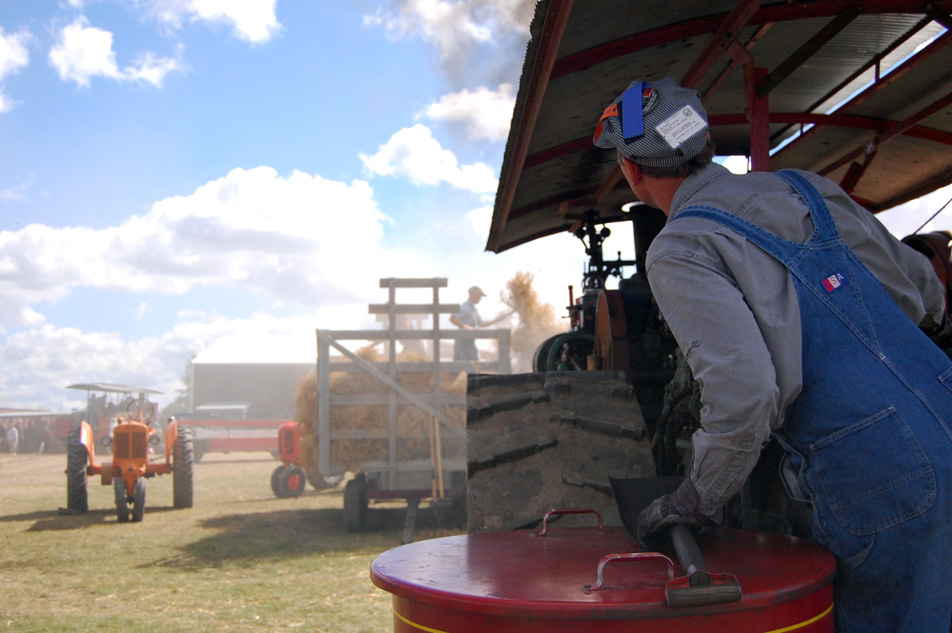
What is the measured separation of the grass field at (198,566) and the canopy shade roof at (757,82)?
2633mm

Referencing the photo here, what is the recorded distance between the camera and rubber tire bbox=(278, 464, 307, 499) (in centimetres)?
1173

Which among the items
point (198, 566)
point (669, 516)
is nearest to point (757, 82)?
point (669, 516)

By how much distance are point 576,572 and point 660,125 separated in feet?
2.97

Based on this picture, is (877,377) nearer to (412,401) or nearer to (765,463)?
(765,463)

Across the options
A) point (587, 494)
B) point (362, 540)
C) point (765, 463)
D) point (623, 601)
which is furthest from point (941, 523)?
point (362, 540)

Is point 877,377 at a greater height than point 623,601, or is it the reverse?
point 877,377

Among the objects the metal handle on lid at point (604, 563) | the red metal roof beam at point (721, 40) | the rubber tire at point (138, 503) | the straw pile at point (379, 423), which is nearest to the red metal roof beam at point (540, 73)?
the red metal roof beam at point (721, 40)

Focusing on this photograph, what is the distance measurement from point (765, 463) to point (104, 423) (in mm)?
26813

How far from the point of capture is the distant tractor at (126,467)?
947 cm

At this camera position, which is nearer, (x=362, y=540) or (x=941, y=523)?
(x=941, y=523)

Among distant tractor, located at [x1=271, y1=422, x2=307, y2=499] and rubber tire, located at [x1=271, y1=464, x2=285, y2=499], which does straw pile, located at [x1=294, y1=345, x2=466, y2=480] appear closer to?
distant tractor, located at [x1=271, y1=422, x2=307, y2=499]

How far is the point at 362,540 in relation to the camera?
765 centimetres

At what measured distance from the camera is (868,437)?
144 centimetres

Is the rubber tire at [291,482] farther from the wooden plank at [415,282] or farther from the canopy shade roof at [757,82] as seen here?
the canopy shade roof at [757,82]
